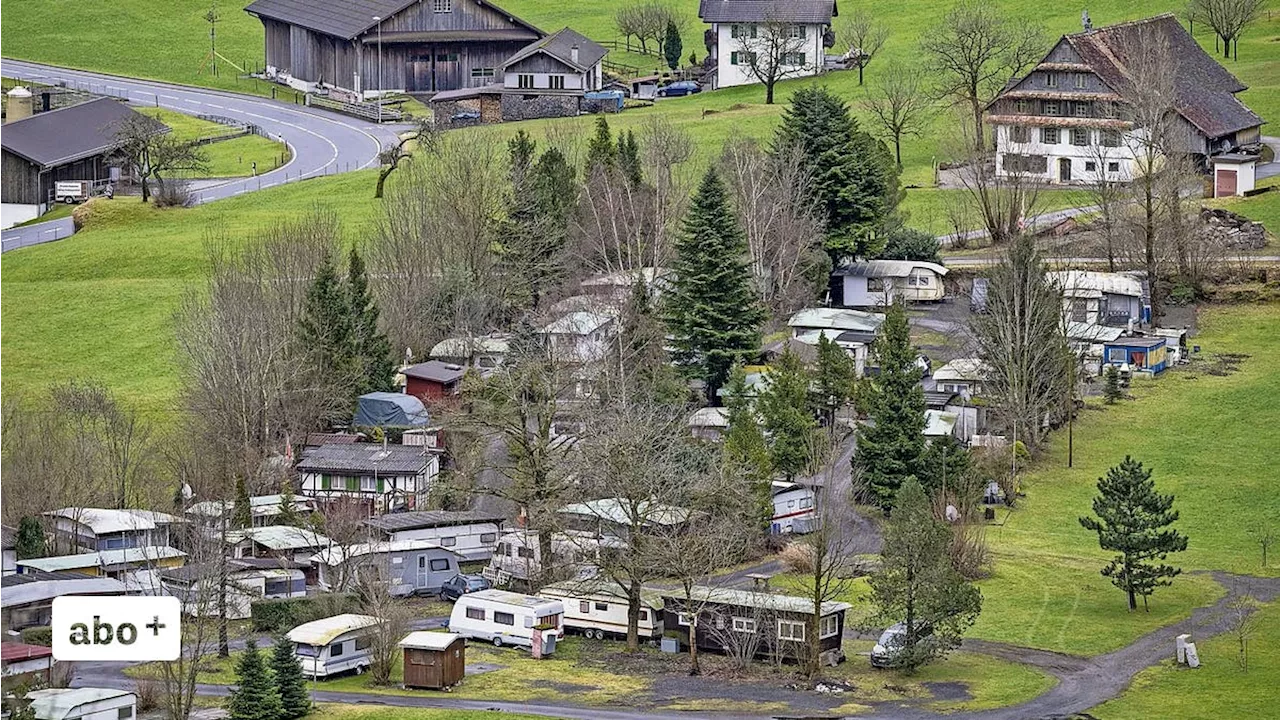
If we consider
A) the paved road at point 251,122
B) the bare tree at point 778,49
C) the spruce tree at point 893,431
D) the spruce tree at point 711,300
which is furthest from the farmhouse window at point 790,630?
the bare tree at point 778,49

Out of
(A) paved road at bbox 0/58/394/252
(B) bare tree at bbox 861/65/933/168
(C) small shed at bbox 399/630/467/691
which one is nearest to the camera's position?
(C) small shed at bbox 399/630/467/691

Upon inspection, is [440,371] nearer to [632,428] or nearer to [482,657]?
[632,428]

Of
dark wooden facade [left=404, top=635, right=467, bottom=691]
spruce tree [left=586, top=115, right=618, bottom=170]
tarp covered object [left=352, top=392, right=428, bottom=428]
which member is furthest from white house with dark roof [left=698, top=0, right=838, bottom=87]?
dark wooden facade [left=404, top=635, right=467, bottom=691]

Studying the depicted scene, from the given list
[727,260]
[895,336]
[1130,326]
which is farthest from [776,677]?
[1130,326]

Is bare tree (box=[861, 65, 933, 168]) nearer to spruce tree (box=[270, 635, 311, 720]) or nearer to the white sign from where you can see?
spruce tree (box=[270, 635, 311, 720])

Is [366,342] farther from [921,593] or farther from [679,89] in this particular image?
[679,89]

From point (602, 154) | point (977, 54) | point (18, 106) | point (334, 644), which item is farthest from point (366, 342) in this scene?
point (18, 106)

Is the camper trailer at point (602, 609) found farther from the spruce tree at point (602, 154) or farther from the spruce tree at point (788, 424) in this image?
the spruce tree at point (602, 154)
